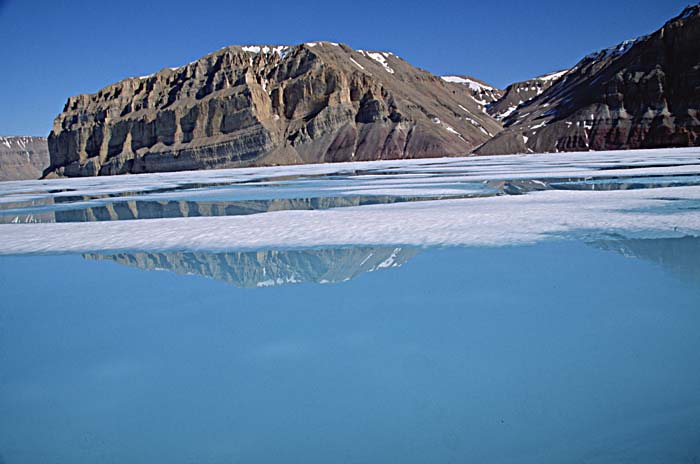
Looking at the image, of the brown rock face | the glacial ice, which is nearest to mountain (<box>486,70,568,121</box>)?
the brown rock face

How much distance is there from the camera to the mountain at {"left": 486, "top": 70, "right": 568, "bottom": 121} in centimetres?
16488

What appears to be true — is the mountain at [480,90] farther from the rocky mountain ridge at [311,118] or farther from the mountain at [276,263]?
the mountain at [276,263]

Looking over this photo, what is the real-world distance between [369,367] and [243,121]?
290ft

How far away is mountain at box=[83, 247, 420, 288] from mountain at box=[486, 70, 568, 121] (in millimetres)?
162764

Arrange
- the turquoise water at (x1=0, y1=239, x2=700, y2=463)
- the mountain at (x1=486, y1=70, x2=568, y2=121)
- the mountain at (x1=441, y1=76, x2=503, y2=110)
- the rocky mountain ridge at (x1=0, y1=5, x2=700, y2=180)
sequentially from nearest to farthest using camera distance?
1. the turquoise water at (x1=0, y1=239, x2=700, y2=463)
2. the rocky mountain ridge at (x1=0, y1=5, x2=700, y2=180)
3. the mountain at (x1=486, y1=70, x2=568, y2=121)
4. the mountain at (x1=441, y1=76, x2=503, y2=110)

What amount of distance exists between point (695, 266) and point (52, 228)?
12.3m

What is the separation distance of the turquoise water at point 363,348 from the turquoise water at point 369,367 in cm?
2

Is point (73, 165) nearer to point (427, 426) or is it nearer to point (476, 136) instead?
point (476, 136)

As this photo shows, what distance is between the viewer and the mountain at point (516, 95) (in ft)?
541

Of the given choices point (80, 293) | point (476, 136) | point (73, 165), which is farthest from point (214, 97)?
point (80, 293)

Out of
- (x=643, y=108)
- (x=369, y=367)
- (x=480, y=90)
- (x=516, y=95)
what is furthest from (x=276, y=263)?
(x=480, y=90)

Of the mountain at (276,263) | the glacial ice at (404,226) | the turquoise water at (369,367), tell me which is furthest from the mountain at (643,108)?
the turquoise water at (369,367)

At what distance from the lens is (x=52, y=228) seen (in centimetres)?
1213

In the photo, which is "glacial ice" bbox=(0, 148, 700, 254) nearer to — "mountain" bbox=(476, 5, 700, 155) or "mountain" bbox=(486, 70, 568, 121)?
"mountain" bbox=(476, 5, 700, 155)
